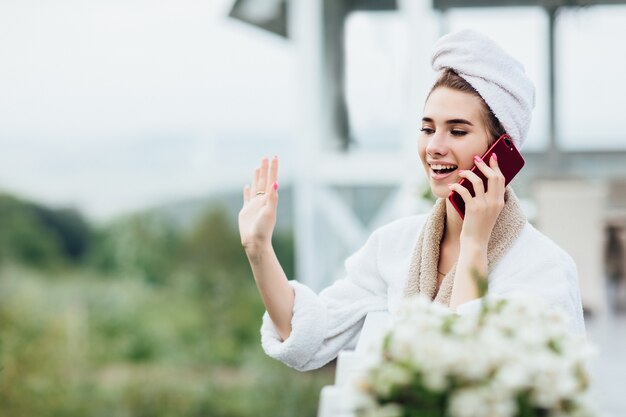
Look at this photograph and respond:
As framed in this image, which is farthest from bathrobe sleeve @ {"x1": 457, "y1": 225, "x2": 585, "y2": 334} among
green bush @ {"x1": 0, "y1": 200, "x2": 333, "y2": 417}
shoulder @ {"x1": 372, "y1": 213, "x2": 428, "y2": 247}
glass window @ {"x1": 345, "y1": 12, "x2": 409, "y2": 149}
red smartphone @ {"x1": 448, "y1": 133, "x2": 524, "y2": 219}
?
green bush @ {"x1": 0, "y1": 200, "x2": 333, "y2": 417}

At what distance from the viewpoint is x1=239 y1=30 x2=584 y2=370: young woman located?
1723 millimetres

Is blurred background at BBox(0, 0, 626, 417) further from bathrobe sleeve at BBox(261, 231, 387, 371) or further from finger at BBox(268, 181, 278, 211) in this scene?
finger at BBox(268, 181, 278, 211)

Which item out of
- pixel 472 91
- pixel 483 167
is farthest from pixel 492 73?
pixel 483 167

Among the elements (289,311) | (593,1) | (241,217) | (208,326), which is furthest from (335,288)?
(208,326)

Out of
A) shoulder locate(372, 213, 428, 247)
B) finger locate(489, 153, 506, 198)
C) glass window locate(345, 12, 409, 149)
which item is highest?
glass window locate(345, 12, 409, 149)

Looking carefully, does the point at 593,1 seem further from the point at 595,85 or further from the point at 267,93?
the point at 267,93

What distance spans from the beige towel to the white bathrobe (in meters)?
0.02

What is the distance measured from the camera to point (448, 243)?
189cm

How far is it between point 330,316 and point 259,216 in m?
0.25

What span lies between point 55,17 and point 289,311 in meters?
10.6

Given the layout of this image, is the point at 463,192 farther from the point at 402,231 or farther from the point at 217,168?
the point at 217,168

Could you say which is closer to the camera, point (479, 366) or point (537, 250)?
point (479, 366)

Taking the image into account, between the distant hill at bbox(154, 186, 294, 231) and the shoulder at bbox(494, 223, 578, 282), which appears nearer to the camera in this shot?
the shoulder at bbox(494, 223, 578, 282)

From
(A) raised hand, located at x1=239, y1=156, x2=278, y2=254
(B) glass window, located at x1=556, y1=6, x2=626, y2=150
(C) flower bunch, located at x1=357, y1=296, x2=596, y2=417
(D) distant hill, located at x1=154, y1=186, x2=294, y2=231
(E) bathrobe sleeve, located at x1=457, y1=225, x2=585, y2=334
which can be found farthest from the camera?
(D) distant hill, located at x1=154, y1=186, x2=294, y2=231
